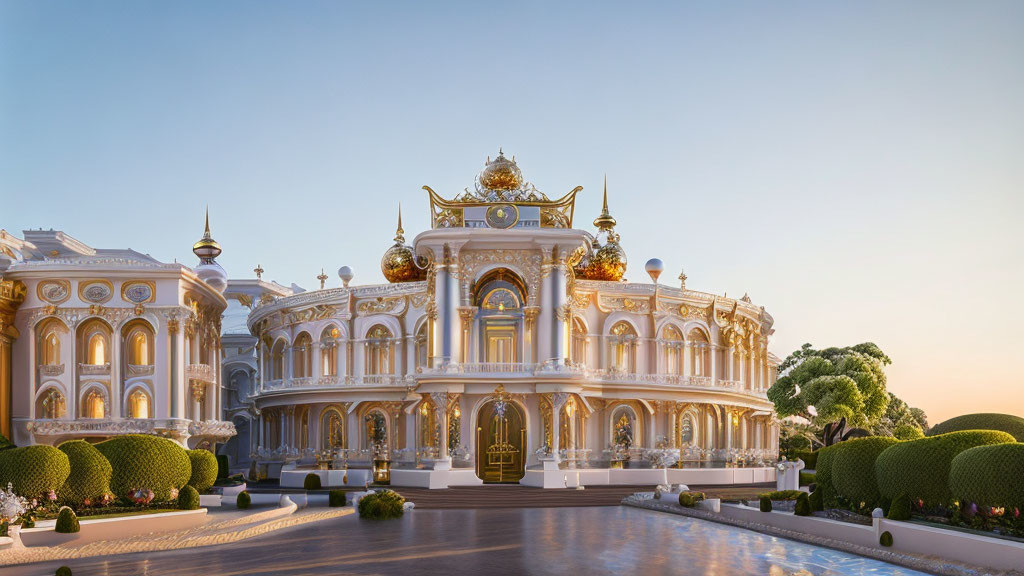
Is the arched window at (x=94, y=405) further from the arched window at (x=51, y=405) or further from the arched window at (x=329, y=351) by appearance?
the arched window at (x=329, y=351)

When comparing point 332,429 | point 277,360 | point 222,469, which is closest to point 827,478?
point 222,469

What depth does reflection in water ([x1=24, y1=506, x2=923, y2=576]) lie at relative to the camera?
63.8ft

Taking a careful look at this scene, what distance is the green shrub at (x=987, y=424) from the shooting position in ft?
87.5

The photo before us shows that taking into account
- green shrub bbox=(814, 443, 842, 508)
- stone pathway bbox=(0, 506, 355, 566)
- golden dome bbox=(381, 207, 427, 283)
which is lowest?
stone pathway bbox=(0, 506, 355, 566)

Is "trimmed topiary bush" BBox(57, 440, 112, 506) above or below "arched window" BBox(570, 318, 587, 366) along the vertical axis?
below

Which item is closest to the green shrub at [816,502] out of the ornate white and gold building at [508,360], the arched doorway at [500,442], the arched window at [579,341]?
the ornate white and gold building at [508,360]

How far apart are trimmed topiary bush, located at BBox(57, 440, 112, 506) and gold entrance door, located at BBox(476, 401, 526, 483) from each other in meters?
20.0

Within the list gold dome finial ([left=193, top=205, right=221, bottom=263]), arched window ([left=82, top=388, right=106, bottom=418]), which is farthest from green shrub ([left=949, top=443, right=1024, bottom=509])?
gold dome finial ([left=193, top=205, right=221, bottom=263])

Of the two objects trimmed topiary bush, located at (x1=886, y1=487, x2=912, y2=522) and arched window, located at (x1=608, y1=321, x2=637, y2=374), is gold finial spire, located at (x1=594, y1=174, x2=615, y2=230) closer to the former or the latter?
arched window, located at (x1=608, y1=321, x2=637, y2=374)

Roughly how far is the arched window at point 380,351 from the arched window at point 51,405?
14.9 metres

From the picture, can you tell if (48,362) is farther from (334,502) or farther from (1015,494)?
(1015,494)

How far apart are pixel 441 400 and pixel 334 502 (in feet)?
35.1

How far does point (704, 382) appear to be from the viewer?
2008 inches

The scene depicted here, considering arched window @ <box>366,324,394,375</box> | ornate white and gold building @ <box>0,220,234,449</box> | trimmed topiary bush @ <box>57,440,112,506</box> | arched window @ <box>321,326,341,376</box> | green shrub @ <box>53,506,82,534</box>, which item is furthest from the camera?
arched window @ <box>321,326,341,376</box>
